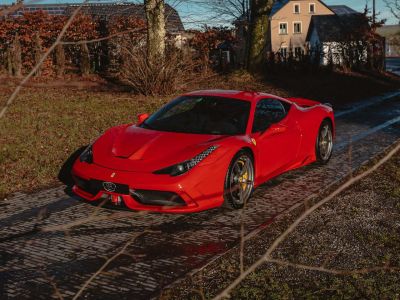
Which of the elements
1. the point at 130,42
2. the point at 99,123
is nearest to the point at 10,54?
the point at 130,42

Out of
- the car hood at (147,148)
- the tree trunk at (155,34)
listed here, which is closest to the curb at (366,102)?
the tree trunk at (155,34)

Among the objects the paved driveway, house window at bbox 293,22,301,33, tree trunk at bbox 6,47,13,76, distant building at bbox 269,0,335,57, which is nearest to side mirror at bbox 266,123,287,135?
tree trunk at bbox 6,47,13,76

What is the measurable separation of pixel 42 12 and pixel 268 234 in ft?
60.7

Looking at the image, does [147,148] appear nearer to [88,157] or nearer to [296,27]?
[88,157]

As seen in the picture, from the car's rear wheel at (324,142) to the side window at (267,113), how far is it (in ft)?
3.15

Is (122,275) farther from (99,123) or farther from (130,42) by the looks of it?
(130,42)

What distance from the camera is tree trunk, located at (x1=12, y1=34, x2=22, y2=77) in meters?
19.7

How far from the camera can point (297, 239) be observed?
16.3ft

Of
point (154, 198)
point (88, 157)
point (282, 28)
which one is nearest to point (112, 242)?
point (154, 198)

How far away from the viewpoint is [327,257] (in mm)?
4527

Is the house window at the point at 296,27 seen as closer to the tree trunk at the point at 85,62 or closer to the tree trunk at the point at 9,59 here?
the tree trunk at the point at 85,62

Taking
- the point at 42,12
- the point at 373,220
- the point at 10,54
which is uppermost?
the point at 42,12

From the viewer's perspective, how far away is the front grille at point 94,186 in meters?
5.32

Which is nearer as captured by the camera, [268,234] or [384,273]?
[384,273]
